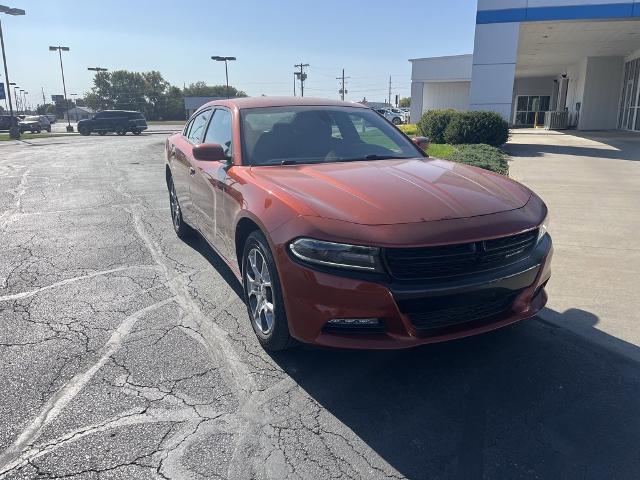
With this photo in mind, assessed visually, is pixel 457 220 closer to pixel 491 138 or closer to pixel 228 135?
pixel 228 135

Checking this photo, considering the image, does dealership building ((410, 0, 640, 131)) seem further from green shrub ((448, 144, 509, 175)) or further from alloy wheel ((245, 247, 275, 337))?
alloy wheel ((245, 247, 275, 337))

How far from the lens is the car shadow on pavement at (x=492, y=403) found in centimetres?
239

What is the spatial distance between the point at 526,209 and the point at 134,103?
110 meters

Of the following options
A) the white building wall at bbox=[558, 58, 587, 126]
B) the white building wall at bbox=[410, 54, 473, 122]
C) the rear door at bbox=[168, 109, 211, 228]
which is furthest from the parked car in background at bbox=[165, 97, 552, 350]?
the white building wall at bbox=[410, 54, 473, 122]

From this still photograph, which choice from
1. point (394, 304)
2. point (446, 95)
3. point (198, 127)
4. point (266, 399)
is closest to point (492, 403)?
point (394, 304)

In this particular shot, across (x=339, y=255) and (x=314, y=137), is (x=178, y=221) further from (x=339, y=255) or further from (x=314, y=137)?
(x=339, y=255)

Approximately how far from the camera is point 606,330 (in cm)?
370

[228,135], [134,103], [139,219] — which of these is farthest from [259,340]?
[134,103]

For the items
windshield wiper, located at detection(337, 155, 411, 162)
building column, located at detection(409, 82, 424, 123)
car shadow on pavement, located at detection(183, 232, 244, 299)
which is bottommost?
car shadow on pavement, located at detection(183, 232, 244, 299)

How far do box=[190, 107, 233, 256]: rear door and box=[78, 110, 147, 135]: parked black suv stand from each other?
3362 centimetres

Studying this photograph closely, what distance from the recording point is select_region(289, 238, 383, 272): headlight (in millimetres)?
2674

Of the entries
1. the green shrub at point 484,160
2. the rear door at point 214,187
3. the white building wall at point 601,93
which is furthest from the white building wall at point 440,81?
the rear door at point 214,187

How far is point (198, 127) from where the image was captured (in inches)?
219

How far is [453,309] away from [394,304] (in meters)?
0.37
